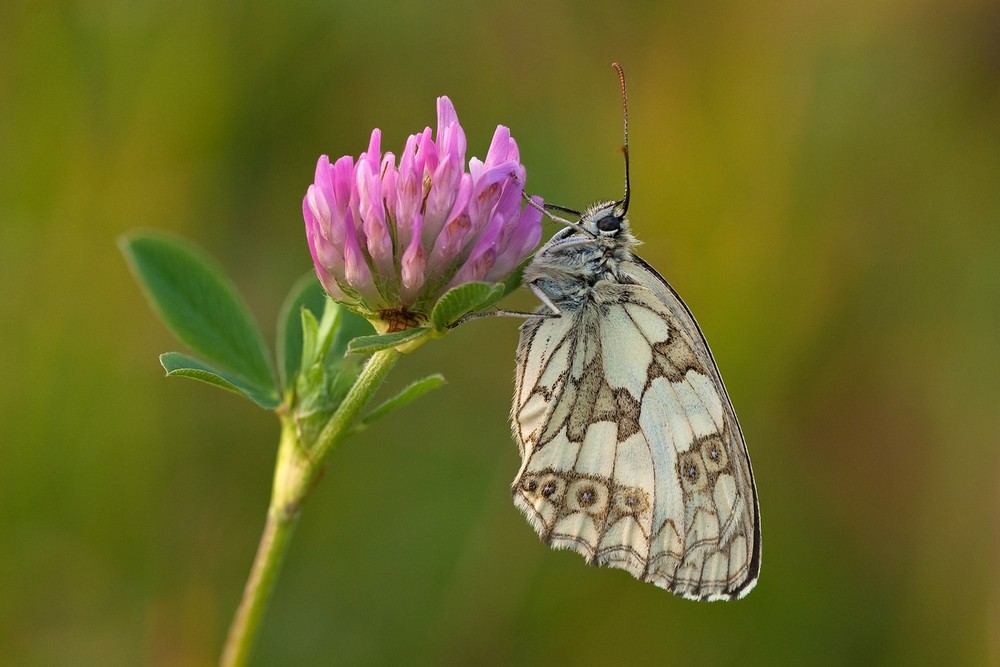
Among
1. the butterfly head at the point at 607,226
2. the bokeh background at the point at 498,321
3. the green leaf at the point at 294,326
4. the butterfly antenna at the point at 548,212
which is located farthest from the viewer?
the bokeh background at the point at 498,321

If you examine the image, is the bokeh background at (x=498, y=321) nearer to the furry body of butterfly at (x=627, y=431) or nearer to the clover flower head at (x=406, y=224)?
the furry body of butterfly at (x=627, y=431)

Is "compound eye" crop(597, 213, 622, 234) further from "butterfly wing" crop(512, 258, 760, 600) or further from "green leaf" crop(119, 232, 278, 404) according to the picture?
"green leaf" crop(119, 232, 278, 404)

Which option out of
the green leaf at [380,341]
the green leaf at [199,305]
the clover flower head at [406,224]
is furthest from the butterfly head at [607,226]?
the green leaf at [199,305]

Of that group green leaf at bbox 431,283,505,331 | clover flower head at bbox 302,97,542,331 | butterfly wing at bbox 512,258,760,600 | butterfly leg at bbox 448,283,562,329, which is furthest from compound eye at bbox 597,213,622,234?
green leaf at bbox 431,283,505,331

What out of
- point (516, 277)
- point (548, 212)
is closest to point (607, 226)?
point (548, 212)

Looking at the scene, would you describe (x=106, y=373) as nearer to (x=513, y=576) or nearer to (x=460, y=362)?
(x=460, y=362)
